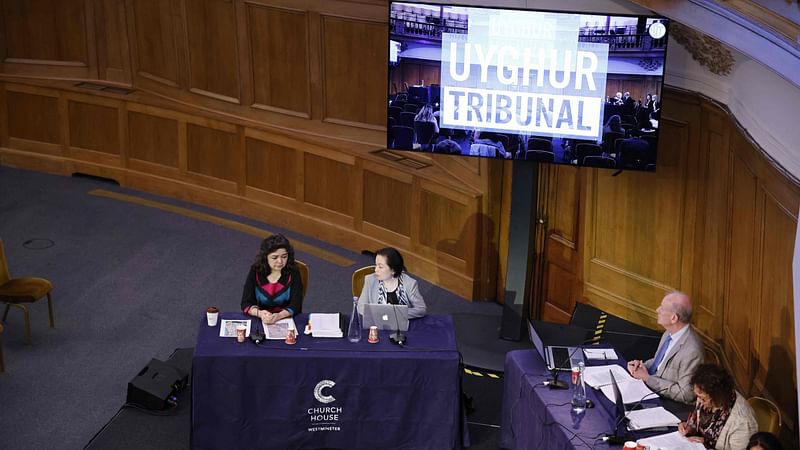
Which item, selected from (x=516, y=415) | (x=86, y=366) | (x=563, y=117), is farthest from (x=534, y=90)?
(x=86, y=366)

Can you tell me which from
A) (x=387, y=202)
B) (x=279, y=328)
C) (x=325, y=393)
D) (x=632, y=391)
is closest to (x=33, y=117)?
(x=387, y=202)

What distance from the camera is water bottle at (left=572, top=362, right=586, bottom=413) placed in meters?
6.41

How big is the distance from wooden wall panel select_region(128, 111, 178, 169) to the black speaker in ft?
14.1

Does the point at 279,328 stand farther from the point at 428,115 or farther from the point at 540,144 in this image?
the point at 540,144

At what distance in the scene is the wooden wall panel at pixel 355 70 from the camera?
998cm

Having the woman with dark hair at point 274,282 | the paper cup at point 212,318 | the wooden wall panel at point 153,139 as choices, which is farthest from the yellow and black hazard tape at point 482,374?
the wooden wall panel at point 153,139

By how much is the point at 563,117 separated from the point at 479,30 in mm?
821

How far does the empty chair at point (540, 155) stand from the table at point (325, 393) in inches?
57.7

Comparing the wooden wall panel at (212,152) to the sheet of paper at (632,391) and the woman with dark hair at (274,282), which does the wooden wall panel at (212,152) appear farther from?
the sheet of paper at (632,391)

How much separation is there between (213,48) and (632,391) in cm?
614

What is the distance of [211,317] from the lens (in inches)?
287

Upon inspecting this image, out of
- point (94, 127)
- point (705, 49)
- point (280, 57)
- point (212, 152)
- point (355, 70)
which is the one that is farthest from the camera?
point (94, 127)

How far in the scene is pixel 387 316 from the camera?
7273 mm

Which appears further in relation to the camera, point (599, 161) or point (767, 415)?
point (599, 161)
